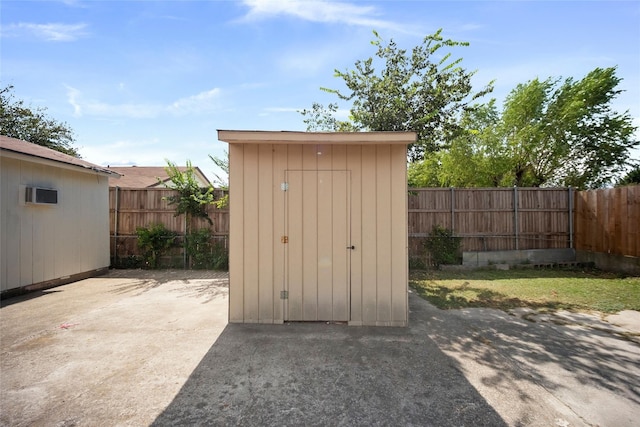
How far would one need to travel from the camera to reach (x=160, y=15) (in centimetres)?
531

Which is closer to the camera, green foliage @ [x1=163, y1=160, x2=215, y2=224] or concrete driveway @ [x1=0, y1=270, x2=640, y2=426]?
concrete driveway @ [x1=0, y1=270, x2=640, y2=426]

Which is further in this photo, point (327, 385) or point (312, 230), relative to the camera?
point (312, 230)

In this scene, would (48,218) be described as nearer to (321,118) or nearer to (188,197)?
(188,197)

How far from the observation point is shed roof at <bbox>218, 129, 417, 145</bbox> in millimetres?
3633

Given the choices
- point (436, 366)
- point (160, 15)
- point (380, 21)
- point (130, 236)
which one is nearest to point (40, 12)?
point (160, 15)

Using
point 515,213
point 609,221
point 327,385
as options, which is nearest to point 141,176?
point 327,385

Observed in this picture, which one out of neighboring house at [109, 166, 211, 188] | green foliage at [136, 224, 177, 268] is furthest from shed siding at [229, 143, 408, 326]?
neighboring house at [109, 166, 211, 188]

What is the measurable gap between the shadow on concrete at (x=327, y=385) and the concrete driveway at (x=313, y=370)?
12mm

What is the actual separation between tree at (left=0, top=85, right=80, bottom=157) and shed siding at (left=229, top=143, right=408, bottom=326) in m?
19.3

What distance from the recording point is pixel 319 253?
403 centimetres

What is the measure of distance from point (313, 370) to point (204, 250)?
607 centimetres

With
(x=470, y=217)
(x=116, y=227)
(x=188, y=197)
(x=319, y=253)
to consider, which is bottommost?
(x=319, y=253)

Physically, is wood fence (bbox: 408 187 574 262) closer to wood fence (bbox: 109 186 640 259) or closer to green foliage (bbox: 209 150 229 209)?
wood fence (bbox: 109 186 640 259)

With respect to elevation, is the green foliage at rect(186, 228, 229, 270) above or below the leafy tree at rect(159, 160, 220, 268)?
below
